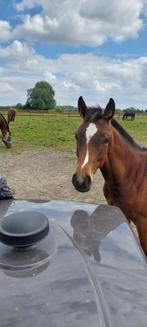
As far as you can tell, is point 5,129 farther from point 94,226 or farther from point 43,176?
point 94,226

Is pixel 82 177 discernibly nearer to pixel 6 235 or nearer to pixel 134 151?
pixel 134 151

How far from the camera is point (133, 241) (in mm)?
1404

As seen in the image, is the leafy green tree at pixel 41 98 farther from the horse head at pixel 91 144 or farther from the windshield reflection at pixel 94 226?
the windshield reflection at pixel 94 226

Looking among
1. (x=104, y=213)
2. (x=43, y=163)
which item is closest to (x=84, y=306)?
(x=104, y=213)

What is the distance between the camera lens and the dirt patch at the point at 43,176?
6457 mm

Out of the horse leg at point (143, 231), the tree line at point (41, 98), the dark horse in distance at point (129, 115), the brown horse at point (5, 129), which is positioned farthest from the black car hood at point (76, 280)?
the tree line at point (41, 98)

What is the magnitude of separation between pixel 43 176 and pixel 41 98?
62.8 m

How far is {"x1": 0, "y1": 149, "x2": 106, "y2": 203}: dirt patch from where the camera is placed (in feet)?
21.2

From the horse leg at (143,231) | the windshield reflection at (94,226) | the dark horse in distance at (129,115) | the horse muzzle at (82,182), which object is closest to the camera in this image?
the windshield reflection at (94,226)

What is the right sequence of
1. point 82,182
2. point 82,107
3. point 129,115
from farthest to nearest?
point 129,115 → point 82,107 → point 82,182

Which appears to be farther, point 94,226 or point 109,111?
point 109,111

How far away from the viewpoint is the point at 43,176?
8.12m

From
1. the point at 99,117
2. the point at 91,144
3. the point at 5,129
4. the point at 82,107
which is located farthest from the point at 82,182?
the point at 5,129

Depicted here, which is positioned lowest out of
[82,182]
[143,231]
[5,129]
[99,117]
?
[143,231]
